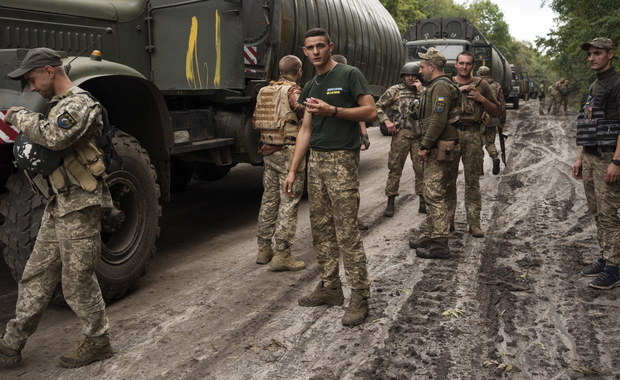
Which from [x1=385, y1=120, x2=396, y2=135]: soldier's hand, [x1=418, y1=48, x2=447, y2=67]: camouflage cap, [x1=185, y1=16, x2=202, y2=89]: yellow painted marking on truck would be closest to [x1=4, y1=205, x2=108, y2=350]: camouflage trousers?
[x1=185, y1=16, x2=202, y2=89]: yellow painted marking on truck

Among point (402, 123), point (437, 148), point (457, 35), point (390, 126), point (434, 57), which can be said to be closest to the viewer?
point (434, 57)

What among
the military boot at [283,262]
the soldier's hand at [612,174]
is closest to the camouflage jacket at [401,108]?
the military boot at [283,262]

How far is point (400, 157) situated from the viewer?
24.9ft

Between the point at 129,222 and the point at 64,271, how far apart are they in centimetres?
136

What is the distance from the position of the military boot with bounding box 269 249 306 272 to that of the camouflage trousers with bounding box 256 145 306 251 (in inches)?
5.6

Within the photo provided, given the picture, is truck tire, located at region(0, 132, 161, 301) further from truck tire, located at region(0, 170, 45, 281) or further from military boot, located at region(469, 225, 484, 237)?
military boot, located at region(469, 225, 484, 237)

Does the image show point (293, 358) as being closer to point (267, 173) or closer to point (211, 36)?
point (267, 173)

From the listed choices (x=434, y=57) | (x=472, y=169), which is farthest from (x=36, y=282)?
(x=472, y=169)

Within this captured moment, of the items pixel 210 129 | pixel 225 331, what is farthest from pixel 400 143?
pixel 225 331

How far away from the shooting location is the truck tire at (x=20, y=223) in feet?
13.3

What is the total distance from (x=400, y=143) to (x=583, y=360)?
4321mm

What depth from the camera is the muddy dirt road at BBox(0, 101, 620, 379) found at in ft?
11.5

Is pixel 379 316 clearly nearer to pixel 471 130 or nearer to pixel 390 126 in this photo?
pixel 471 130

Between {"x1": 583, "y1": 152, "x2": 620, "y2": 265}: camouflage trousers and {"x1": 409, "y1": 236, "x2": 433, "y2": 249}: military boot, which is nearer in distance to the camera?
{"x1": 583, "y1": 152, "x2": 620, "y2": 265}: camouflage trousers
